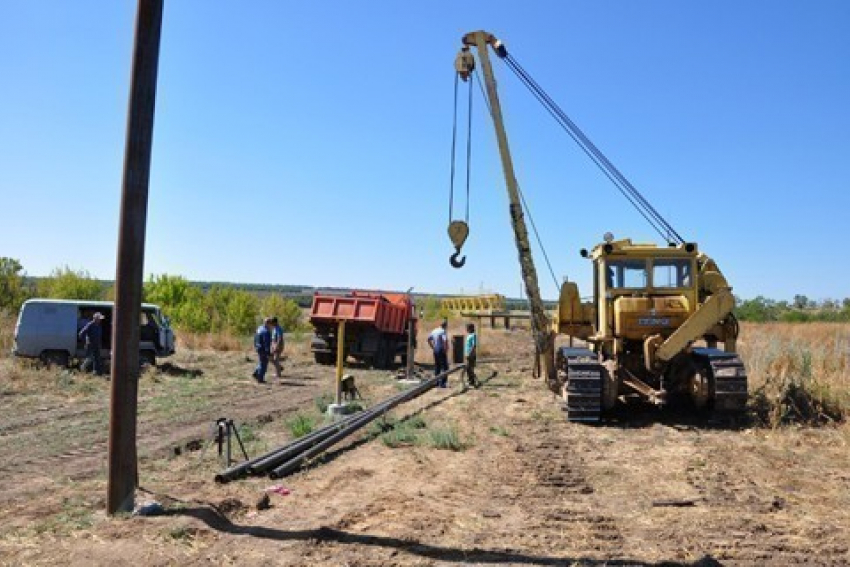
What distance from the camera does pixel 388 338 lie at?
81.6 feet

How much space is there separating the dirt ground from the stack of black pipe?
17 cm

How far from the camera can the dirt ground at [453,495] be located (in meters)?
5.95

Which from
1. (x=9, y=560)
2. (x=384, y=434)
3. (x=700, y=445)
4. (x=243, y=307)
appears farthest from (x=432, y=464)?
(x=243, y=307)

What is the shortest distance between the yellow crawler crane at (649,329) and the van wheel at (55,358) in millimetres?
11004

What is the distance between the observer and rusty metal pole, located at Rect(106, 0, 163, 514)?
6.57 m

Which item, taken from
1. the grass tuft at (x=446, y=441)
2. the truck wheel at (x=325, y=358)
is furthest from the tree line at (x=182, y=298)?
the grass tuft at (x=446, y=441)

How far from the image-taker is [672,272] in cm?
1348

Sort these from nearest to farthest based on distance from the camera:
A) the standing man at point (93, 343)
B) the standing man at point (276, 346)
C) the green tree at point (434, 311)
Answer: the standing man at point (93, 343) → the standing man at point (276, 346) → the green tree at point (434, 311)

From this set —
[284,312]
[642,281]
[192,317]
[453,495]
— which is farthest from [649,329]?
[284,312]

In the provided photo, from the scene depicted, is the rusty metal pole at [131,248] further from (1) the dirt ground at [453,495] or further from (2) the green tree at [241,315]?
(2) the green tree at [241,315]

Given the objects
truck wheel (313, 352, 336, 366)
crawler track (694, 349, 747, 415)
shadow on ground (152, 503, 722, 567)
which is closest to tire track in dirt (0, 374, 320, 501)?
shadow on ground (152, 503, 722, 567)

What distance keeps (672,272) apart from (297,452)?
7387mm

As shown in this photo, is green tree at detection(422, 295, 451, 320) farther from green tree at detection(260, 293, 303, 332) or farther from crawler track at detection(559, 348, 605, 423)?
crawler track at detection(559, 348, 605, 423)

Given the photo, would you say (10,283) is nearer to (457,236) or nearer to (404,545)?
(457,236)
